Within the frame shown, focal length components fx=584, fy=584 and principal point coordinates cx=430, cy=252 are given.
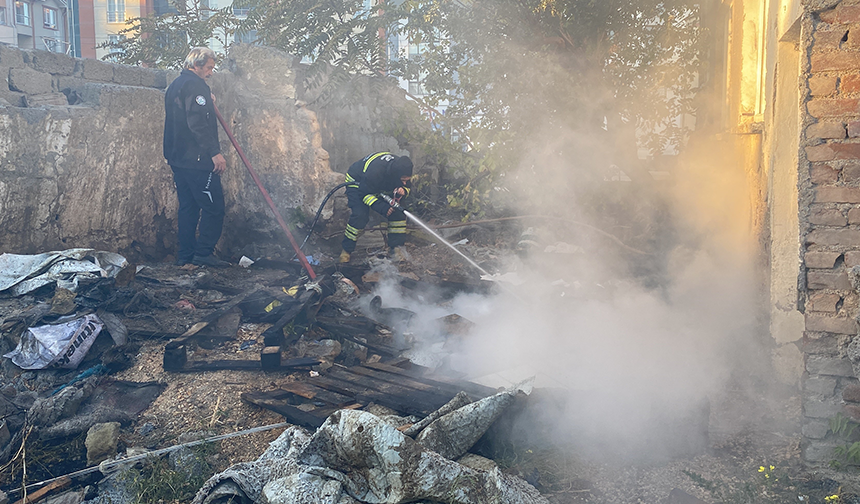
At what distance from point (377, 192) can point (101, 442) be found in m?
4.63

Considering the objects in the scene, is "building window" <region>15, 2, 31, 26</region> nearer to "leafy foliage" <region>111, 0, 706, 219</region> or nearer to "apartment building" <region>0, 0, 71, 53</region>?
"apartment building" <region>0, 0, 71, 53</region>

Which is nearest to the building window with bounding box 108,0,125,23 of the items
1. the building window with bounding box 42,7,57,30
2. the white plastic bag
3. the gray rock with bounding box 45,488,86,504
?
the building window with bounding box 42,7,57,30

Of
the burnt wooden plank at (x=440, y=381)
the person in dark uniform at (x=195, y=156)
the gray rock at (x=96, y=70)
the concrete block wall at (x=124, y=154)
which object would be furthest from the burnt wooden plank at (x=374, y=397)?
the gray rock at (x=96, y=70)

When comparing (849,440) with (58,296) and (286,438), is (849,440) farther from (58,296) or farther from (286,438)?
(58,296)

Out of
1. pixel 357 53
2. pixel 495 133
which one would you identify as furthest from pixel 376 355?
pixel 357 53

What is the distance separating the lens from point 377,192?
24.5 ft

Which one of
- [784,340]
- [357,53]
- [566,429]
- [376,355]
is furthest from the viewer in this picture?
[357,53]

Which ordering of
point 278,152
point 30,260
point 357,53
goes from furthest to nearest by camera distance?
point 357,53 → point 278,152 → point 30,260

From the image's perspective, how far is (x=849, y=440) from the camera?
293 centimetres

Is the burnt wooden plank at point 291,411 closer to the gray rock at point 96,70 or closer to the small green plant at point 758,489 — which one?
the small green plant at point 758,489

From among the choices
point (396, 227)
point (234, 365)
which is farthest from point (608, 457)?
point (396, 227)

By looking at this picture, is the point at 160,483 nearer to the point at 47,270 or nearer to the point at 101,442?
the point at 101,442

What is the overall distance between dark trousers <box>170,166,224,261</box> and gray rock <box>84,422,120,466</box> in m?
3.99

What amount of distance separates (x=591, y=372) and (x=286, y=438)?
7.41ft
